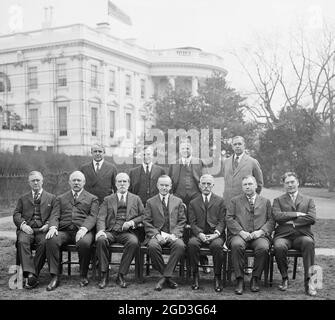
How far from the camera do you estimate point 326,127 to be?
64.0ft

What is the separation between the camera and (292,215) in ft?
21.0

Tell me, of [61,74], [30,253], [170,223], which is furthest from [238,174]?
[61,74]

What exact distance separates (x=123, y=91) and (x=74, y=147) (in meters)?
7.75

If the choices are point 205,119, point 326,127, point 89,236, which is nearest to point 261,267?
point 89,236

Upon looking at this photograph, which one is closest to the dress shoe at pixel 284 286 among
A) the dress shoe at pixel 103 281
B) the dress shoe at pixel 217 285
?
the dress shoe at pixel 217 285

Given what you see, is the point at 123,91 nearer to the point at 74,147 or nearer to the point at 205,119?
the point at 74,147

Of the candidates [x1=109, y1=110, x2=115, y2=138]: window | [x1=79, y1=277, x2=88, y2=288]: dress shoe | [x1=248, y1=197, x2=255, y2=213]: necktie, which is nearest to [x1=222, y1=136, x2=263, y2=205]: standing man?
[x1=248, y1=197, x2=255, y2=213]: necktie

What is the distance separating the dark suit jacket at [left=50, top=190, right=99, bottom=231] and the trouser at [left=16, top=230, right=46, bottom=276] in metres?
0.36

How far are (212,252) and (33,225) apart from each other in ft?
8.24

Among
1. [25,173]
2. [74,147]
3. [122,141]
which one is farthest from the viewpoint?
[122,141]

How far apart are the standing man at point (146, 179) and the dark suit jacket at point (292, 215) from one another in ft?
6.21

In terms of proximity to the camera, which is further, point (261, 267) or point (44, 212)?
point (44, 212)

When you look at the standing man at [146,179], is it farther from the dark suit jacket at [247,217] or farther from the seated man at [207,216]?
the dark suit jacket at [247,217]

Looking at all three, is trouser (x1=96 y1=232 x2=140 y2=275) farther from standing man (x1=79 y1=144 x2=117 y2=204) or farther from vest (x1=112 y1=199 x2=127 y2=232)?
standing man (x1=79 y1=144 x2=117 y2=204)
